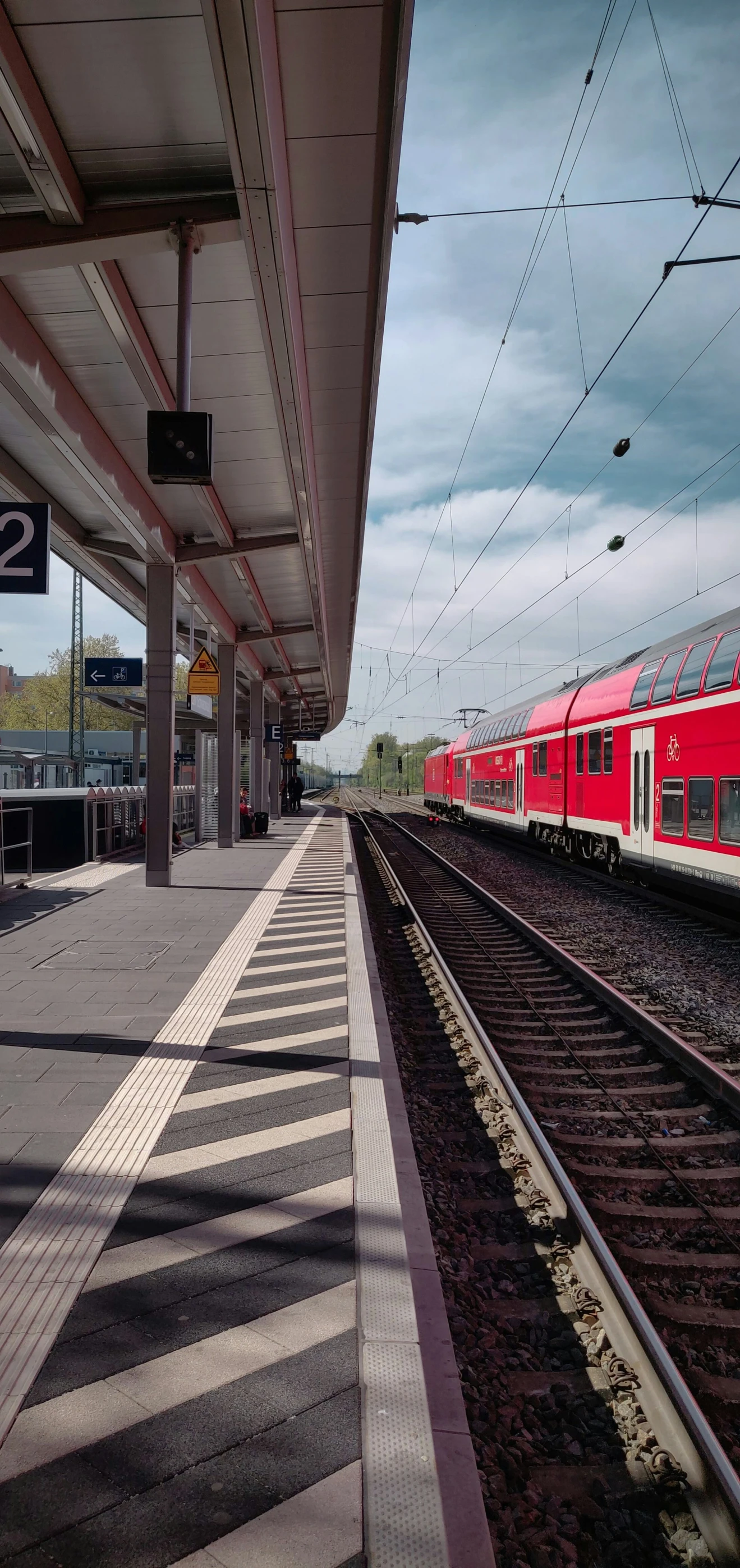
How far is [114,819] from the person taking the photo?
59.5 ft

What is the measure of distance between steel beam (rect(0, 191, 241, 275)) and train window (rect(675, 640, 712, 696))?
684 cm

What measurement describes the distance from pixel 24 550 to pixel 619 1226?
636 cm

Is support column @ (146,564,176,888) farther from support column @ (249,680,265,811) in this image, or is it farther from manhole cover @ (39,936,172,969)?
support column @ (249,680,265,811)

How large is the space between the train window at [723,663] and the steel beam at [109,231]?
247 inches

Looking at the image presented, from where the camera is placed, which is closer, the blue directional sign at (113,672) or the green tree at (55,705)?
the blue directional sign at (113,672)

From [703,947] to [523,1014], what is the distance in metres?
3.22

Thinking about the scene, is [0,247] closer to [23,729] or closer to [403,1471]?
[403,1471]

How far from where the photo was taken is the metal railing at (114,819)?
16.0 meters

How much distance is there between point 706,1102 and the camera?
5461 millimetres

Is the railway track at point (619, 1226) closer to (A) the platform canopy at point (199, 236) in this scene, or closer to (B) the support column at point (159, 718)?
(A) the platform canopy at point (199, 236)

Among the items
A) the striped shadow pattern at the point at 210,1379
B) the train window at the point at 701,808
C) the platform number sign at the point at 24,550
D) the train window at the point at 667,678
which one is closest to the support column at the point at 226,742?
the train window at the point at 667,678

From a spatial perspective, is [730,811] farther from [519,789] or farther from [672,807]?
[519,789]

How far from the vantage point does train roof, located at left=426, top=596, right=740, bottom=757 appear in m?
11.0

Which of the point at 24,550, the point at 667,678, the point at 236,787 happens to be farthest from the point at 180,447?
the point at 236,787
